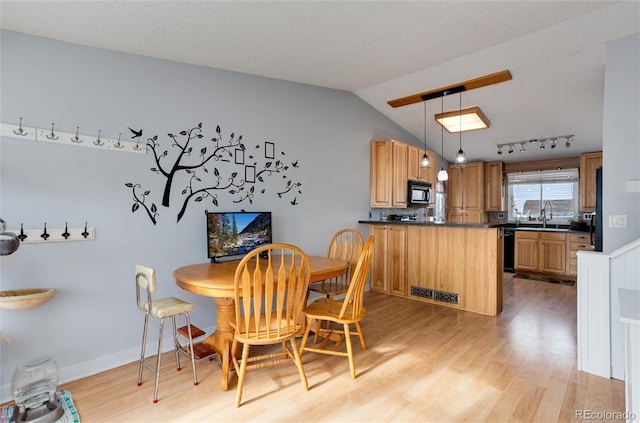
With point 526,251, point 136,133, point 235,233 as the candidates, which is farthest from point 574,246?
point 136,133

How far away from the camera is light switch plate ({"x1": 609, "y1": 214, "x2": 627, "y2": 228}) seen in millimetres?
2602

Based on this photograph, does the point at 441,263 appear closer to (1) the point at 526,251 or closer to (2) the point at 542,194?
(1) the point at 526,251

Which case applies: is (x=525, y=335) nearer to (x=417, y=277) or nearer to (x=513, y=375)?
(x=513, y=375)

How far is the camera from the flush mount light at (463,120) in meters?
4.46

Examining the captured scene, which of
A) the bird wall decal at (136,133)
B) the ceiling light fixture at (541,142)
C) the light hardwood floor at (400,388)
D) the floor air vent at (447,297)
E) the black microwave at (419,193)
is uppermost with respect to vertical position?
the ceiling light fixture at (541,142)

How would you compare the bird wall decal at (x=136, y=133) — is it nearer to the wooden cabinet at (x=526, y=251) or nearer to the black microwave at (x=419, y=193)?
the black microwave at (x=419, y=193)

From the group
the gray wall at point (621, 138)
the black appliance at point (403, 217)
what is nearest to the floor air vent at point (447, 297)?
the black appliance at point (403, 217)

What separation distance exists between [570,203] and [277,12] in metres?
6.33

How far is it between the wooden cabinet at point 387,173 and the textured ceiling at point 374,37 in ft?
2.93

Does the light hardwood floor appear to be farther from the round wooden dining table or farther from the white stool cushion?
the white stool cushion

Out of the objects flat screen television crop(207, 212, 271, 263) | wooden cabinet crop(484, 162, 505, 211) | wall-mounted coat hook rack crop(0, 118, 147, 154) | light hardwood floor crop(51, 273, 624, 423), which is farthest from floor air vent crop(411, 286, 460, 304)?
wall-mounted coat hook rack crop(0, 118, 147, 154)

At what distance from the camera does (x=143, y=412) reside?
1931 mm

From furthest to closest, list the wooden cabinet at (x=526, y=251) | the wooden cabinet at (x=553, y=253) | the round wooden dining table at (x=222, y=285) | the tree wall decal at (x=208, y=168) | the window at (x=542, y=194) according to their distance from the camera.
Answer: the window at (x=542, y=194), the wooden cabinet at (x=526, y=251), the wooden cabinet at (x=553, y=253), the tree wall decal at (x=208, y=168), the round wooden dining table at (x=222, y=285)

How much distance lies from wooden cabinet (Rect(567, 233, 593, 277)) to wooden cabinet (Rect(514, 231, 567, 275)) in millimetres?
58
